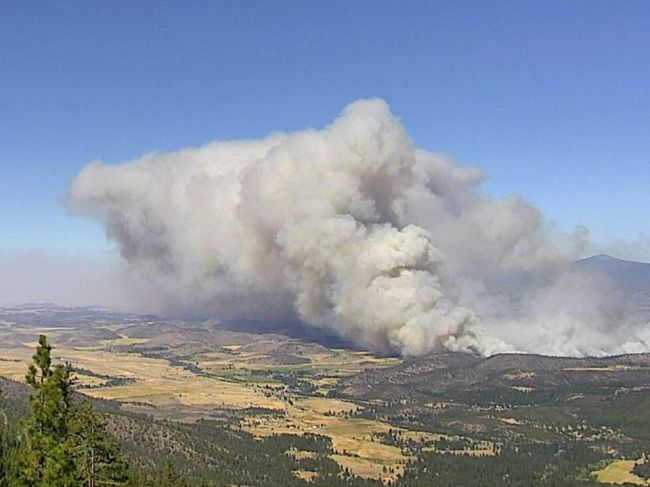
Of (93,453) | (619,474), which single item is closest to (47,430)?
(93,453)

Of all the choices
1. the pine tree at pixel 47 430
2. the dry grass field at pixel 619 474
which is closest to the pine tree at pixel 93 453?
the pine tree at pixel 47 430

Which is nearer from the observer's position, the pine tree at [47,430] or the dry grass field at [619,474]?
the pine tree at [47,430]

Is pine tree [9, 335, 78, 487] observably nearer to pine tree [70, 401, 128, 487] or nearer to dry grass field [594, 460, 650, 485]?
pine tree [70, 401, 128, 487]

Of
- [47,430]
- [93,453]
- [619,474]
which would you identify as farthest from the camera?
[619,474]

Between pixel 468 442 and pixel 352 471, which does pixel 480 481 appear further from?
pixel 468 442

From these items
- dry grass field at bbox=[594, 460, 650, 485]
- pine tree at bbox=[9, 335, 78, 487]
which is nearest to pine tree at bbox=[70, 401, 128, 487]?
pine tree at bbox=[9, 335, 78, 487]

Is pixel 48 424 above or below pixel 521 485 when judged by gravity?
above

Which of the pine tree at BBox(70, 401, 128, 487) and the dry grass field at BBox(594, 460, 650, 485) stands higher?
the pine tree at BBox(70, 401, 128, 487)

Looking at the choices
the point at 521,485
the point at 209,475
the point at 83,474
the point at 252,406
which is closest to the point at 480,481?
the point at 521,485

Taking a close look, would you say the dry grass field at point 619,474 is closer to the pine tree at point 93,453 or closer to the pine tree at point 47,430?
the pine tree at point 93,453

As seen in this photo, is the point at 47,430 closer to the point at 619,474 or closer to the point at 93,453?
the point at 93,453

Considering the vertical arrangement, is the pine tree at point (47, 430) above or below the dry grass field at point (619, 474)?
above
